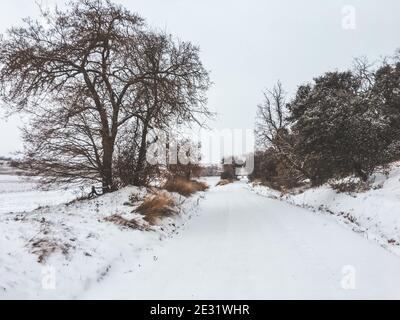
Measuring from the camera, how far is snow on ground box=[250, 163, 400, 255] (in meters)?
9.30

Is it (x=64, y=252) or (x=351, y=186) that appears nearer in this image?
(x=64, y=252)

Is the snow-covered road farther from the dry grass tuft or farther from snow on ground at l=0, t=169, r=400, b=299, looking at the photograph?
the dry grass tuft

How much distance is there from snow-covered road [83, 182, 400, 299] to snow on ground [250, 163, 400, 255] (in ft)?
1.75

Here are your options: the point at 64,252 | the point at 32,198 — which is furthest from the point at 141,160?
the point at 32,198

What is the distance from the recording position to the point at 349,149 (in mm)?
15023

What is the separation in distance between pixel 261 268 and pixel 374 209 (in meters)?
5.97

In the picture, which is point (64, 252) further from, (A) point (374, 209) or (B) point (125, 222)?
(A) point (374, 209)

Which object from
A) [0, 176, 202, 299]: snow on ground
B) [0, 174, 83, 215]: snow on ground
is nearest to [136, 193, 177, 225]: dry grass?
[0, 176, 202, 299]: snow on ground

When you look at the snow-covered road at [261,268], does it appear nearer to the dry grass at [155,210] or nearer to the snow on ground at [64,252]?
the snow on ground at [64,252]

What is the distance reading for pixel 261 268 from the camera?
6758 millimetres

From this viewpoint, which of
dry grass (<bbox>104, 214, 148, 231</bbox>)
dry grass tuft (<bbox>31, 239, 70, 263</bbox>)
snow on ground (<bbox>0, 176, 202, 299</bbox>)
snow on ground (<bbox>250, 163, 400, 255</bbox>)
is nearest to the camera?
snow on ground (<bbox>0, 176, 202, 299</bbox>)

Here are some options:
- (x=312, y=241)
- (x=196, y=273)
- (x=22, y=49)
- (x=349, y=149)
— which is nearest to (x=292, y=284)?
(x=196, y=273)
